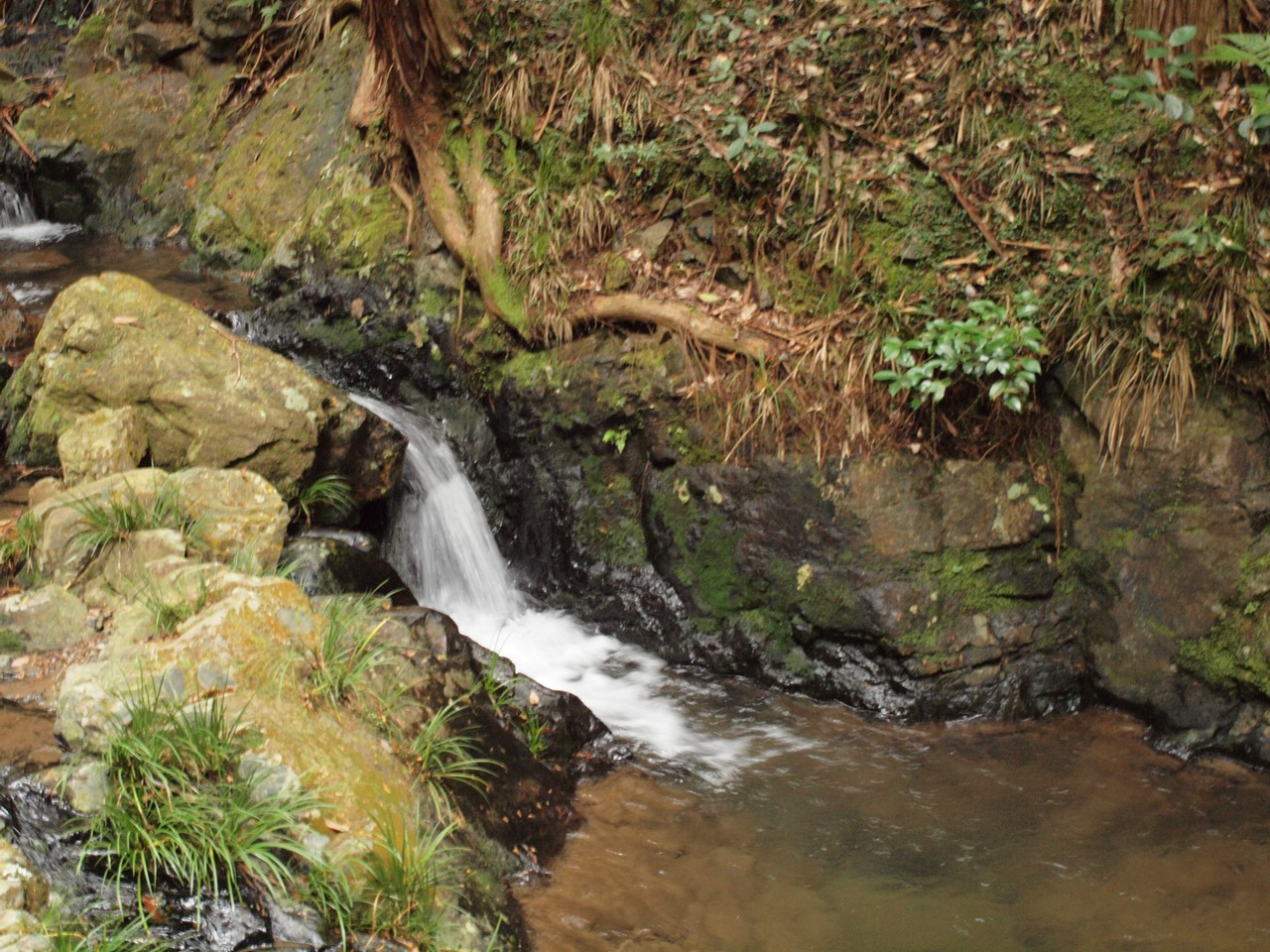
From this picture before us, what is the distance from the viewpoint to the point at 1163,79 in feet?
17.1

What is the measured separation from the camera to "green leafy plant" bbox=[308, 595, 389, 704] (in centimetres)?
386

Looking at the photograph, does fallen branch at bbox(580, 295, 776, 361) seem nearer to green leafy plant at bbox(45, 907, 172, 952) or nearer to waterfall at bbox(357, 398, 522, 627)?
waterfall at bbox(357, 398, 522, 627)

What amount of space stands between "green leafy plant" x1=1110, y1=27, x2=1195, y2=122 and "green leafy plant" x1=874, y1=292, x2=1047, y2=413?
1.03m

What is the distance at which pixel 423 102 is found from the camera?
23.2 ft

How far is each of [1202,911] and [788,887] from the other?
1.52m

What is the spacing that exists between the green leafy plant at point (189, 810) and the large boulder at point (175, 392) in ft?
7.02

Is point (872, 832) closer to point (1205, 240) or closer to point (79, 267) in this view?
point (1205, 240)

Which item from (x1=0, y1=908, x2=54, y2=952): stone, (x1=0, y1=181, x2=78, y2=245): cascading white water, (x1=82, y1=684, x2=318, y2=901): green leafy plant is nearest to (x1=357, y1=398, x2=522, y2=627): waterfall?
(x1=82, y1=684, x2=318, y2=901): green leafy plant

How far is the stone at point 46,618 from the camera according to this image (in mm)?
4246

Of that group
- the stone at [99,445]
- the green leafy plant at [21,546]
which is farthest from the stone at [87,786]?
the stone at [99,445]

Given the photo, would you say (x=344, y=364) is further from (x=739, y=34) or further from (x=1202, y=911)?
(x=1202, y=911)

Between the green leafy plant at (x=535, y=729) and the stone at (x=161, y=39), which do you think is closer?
the green leafy plant at (x=535, y=729)

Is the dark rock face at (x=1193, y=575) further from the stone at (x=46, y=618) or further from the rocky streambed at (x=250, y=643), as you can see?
the stone at (x=46, y=618)

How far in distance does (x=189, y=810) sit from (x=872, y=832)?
8.76 feet
